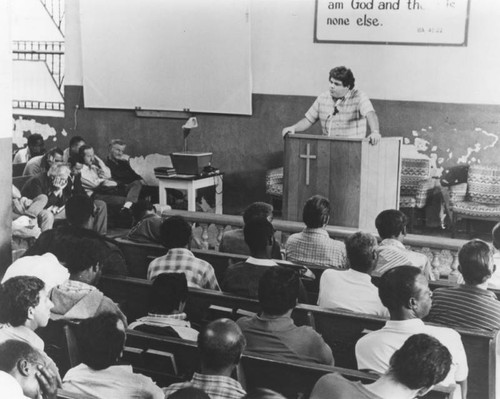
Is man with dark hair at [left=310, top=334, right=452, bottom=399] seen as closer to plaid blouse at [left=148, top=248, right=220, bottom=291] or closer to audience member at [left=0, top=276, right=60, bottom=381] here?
audience member at [left=0, top=276, right=60, bottom=381]

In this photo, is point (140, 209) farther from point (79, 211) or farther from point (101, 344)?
point (101, 344)

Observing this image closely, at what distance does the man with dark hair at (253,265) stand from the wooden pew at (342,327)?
0.20m

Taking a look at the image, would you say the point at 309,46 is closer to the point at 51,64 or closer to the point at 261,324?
the point at 51,64

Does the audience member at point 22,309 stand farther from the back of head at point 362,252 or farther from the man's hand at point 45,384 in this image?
the back of head at point 362,252

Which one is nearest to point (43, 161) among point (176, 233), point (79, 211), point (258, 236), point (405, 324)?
point (79, 211)

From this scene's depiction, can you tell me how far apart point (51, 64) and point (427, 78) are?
488 centimetres

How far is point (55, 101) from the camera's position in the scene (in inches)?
383

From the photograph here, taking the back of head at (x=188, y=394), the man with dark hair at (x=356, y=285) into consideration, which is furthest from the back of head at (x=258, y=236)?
the back of head at (x=188, y=394)

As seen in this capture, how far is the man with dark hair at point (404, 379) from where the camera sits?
7.72 ft

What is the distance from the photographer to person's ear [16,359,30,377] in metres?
2.50

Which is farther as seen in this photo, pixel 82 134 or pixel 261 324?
pixel 82 134

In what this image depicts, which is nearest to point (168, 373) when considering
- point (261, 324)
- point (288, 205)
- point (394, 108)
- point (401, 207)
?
point (261, 324)

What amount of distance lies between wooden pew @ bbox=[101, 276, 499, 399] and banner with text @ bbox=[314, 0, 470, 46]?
4.73 m

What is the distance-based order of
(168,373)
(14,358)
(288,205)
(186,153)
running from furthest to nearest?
1. (186,153)
2. (288,205)
3. (168,373)
4. (14,358)
